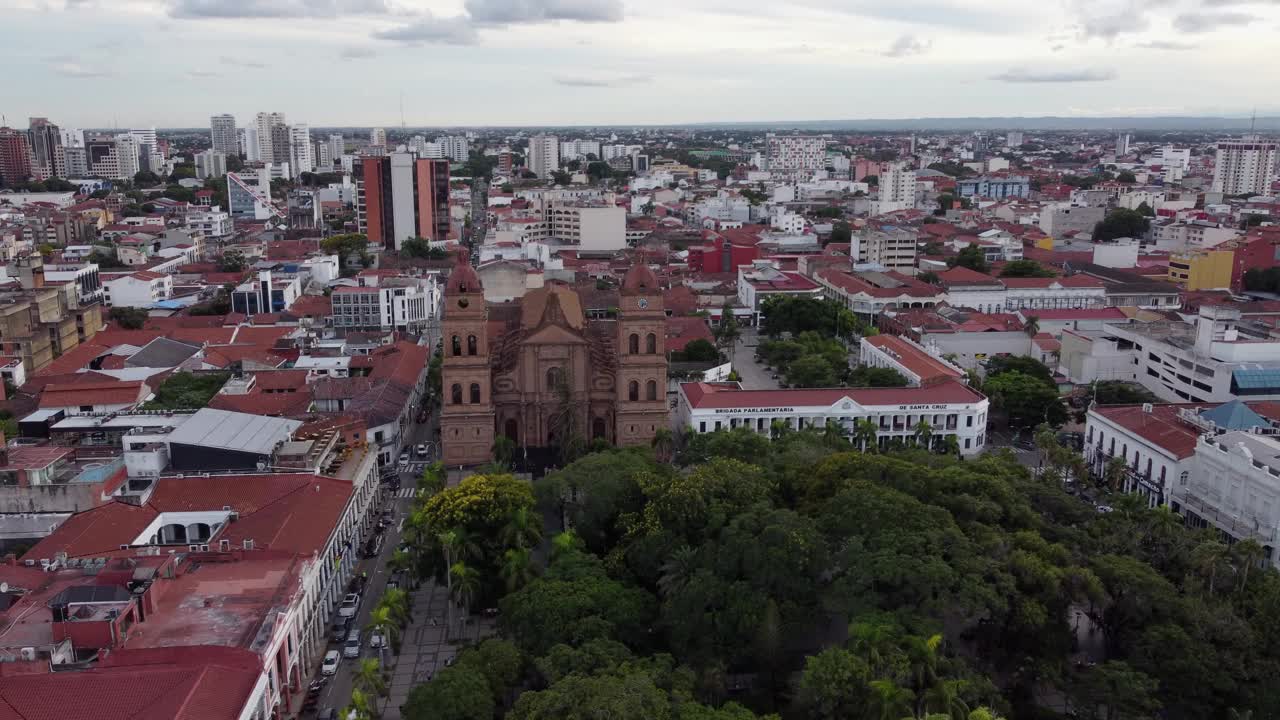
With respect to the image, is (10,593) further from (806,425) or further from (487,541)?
(806,425)

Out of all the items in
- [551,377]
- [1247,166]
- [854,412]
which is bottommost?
[854,412]

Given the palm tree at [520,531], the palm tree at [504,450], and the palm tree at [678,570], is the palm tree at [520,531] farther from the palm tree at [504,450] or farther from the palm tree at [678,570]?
the palm tree at [504,450]

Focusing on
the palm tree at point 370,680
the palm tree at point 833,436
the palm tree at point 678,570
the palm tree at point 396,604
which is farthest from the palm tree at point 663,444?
the palm tree at point 370,680

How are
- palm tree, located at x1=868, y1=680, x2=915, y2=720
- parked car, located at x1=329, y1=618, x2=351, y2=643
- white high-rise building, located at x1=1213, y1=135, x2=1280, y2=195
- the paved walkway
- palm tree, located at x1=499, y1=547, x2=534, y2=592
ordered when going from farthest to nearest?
white high-rise building, located at x1=1213, y1=135, x2=1280, y2=195, parked car, located at x1=329, y1=618, x2=351, y2=643, palm tree, located at x1=499, y1=547, x2=534, y2=592, the paved walkway, palm tree, located at x1=868, y1=680, x2=915, y2=720

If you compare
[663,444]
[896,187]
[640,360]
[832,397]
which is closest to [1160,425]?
[832,397]

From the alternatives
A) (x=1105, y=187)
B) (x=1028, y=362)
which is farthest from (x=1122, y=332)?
(x=1105, y=187)

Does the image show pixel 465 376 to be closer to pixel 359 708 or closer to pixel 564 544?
pixel 564 544

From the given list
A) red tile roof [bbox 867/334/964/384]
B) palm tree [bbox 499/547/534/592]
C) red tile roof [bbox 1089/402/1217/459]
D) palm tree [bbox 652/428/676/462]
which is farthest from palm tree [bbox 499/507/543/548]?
red tile roof [bbox 1089/402/1217/459]

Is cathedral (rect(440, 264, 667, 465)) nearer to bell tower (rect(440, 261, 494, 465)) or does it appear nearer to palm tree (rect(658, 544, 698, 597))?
bell tower (rect(440, 261, 494, 465))
